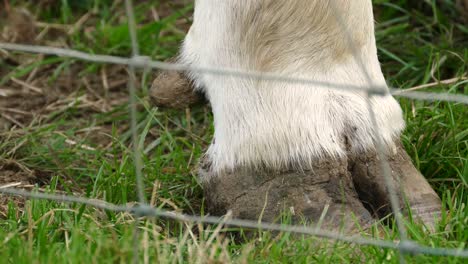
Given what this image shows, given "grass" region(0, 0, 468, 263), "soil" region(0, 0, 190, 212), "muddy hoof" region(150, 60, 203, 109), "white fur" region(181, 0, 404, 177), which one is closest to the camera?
"grass" region(0, 0, 468, 263)

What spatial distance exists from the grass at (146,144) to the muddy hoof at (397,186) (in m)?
0.06

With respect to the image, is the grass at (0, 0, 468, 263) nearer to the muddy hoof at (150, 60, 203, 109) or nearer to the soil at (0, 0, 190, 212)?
the soil at (0, 0, 190, 212)

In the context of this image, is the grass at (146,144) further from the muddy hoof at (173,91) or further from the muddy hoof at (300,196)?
the muddy hoof at (173,91)

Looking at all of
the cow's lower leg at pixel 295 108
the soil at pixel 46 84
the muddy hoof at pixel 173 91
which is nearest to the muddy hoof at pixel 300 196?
the cow's lower leg at pixel 295 108

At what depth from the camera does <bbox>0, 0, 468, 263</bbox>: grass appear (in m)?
2.09

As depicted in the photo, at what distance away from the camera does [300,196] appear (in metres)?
2.23

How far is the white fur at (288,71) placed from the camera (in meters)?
2.19

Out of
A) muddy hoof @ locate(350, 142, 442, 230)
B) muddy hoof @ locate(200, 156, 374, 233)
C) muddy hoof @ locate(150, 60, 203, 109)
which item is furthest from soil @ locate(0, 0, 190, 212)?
muddy hoof @ locate(350, 142, 442, 230)

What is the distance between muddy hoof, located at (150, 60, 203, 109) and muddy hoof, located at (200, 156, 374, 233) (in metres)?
0.22

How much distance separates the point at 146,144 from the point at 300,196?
3.48ft

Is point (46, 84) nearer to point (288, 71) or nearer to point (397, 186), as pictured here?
point (288, 71)

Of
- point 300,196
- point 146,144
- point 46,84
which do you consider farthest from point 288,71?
point 46,84

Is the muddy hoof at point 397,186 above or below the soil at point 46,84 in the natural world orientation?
below

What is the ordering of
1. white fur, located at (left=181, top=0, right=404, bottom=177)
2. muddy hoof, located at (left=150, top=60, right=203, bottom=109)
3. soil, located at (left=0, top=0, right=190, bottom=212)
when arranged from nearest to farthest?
white fur, located at (left=181, top=0, right=404, bottom=177), muddy hoof, located at (left=150, top=60, right=203, bottom=109), soil, located at (left=0, top=0, right=190, bottom=212)
